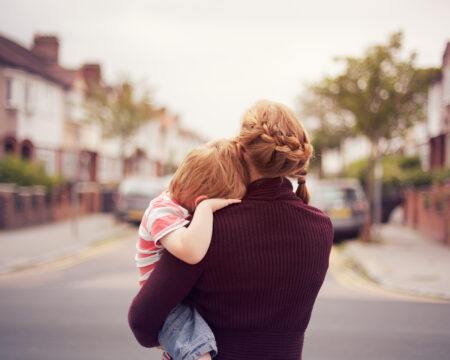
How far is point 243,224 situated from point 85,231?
725 inches

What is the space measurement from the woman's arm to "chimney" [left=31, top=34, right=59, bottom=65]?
3675cm

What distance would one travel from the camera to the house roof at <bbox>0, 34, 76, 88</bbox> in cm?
2825

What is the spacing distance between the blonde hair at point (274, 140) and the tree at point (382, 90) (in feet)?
48.0

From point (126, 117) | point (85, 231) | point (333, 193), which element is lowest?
point (85, 231)

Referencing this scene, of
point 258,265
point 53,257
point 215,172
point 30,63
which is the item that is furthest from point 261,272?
point 30,63

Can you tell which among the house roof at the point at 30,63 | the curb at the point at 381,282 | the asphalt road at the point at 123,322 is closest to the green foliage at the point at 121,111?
the house roof at the point at 30,63

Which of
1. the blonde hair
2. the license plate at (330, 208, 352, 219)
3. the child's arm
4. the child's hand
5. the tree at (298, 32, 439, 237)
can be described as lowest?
the license plate at (330, 208, 352, 219)

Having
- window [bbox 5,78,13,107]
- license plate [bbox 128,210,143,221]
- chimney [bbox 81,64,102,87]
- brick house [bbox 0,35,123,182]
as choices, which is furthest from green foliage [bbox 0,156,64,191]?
chimney [bbox 81,64,102,87]

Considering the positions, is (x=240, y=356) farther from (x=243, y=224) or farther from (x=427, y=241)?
(x=427, y=241)

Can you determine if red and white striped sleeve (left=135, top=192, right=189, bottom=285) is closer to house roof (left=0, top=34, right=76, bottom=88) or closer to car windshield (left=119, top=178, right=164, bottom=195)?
car windshield (left=119, top=178, right=164, bottom=195)

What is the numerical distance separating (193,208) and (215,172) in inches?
5.4

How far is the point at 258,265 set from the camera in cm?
192

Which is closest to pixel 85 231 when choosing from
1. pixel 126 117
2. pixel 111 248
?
pixel 111 248

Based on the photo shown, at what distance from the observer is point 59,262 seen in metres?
13.0
